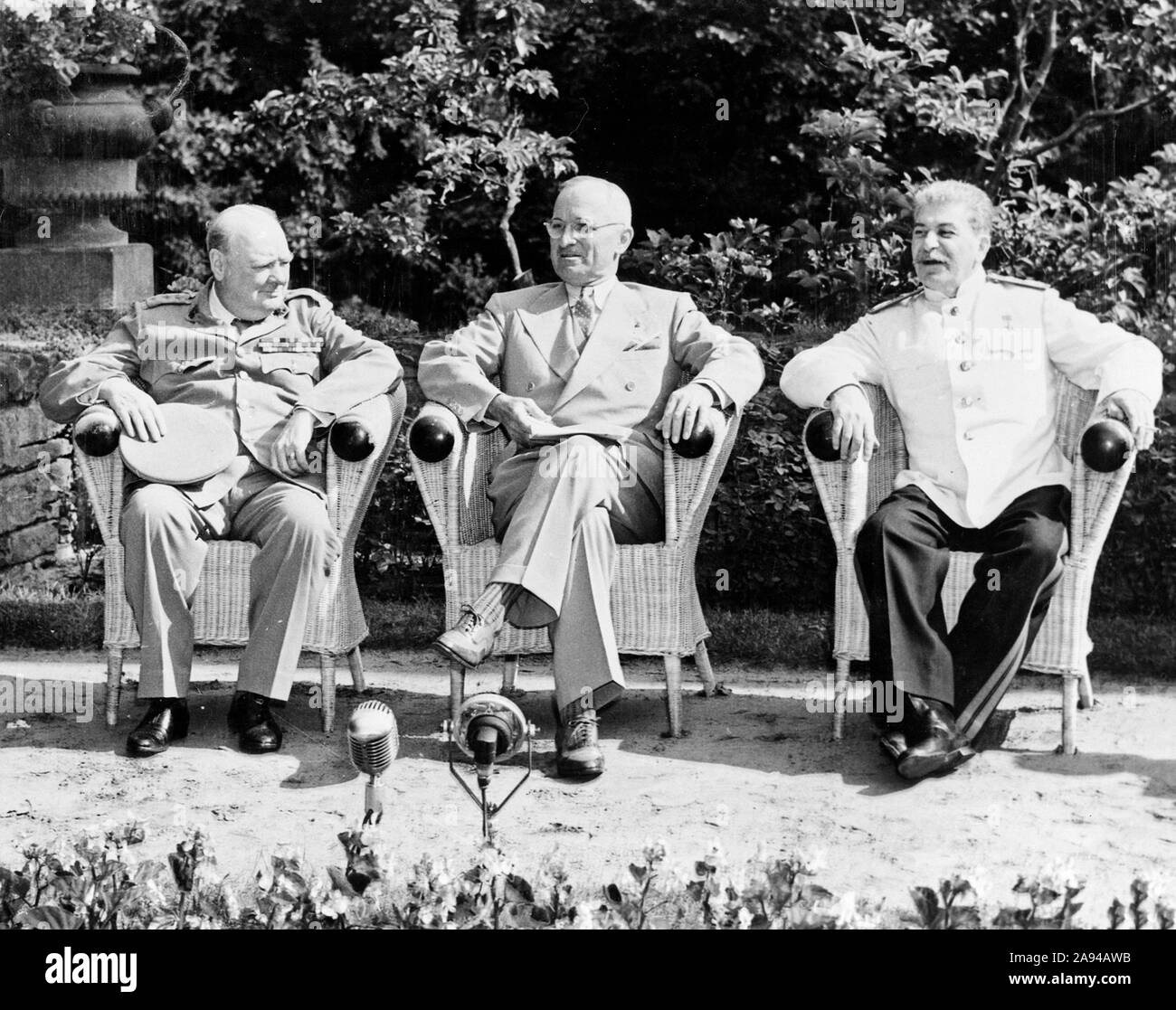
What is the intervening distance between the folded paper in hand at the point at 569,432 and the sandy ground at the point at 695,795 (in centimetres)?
80

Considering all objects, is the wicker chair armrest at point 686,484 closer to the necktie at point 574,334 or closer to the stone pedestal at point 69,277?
the necktie at point 574,334

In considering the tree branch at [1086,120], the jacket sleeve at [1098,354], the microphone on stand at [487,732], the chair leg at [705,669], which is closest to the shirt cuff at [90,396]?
the microphone on stand at [487,732]

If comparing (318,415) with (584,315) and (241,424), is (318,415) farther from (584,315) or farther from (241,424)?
(584,315)

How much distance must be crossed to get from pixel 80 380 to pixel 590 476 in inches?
59.3

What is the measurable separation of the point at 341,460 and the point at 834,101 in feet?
11.5

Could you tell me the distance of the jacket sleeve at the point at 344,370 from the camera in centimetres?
518

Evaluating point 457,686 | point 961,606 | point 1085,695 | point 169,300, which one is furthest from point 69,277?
point 1085,695

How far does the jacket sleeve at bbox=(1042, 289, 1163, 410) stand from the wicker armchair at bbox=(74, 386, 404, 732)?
6.29 ft

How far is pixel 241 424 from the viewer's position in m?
5.23

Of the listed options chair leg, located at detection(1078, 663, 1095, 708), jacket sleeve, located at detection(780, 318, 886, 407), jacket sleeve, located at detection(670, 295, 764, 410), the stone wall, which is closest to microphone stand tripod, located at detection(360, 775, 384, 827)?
jacket sleeve, located at detection(670, 295, 764, 410)

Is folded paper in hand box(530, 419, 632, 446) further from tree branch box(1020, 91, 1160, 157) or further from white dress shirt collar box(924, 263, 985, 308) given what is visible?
tree branch box(1020, 91, 1160, 157)

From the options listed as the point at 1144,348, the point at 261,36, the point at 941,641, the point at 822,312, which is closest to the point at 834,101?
the point at 822,312
